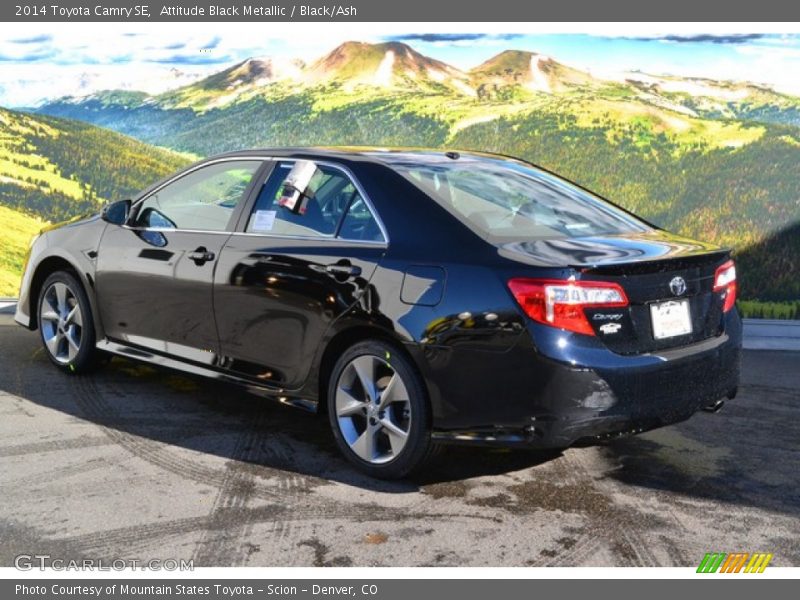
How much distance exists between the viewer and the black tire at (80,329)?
268 inches

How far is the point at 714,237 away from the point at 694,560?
819 centimetres

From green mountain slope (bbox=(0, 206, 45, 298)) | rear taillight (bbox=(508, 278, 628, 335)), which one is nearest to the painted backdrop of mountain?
green mountain slope (bbox=(0, 206, 45, 298))

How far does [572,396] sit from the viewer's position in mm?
4500

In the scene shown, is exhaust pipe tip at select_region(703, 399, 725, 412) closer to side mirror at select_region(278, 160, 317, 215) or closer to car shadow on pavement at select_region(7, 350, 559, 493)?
car shadow on pavement at select_region(7, 350, 559, 493)

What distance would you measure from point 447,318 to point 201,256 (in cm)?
177

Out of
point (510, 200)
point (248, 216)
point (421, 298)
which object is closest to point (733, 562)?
point (421, 298)

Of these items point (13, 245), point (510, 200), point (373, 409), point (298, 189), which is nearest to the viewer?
point (373, 409)

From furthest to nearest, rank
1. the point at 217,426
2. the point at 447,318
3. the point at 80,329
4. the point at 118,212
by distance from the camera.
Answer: the point at 80,329, the point at 118,212, the point at 217,426, the point at 447,318

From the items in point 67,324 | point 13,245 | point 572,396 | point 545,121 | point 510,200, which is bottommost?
point 13,245

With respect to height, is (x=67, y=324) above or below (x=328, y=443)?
above

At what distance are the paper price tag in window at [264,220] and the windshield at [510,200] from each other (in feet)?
2.29

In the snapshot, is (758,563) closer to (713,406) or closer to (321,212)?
(713,406)

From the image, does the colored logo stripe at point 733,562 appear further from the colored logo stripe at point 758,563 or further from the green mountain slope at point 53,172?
the green mountain slope at point 53,172

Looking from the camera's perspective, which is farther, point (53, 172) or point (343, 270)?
point (53, 172)
